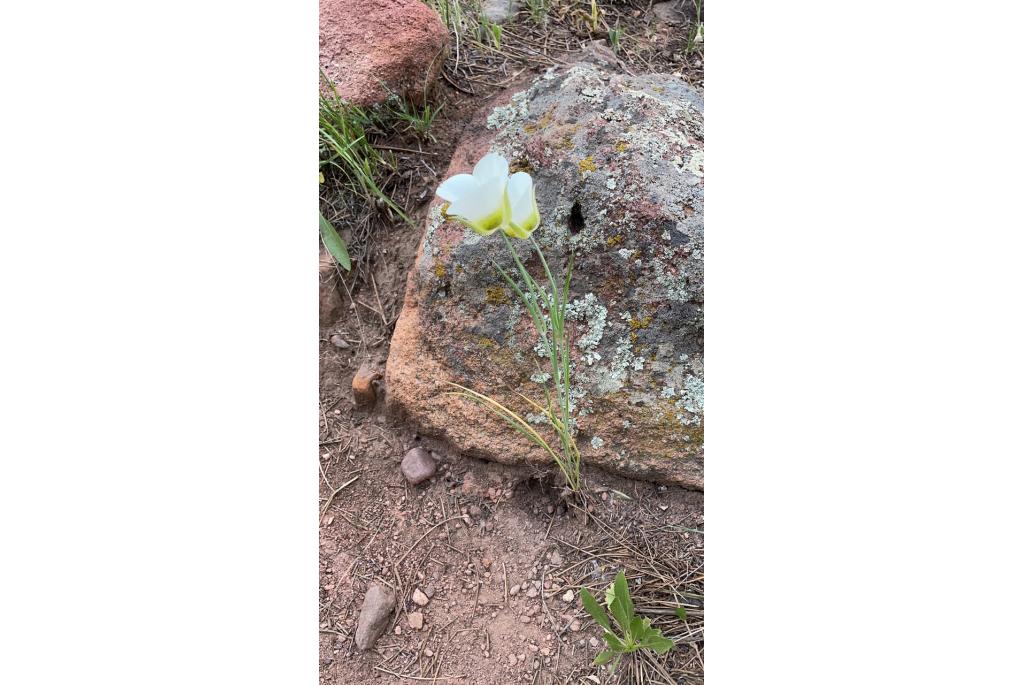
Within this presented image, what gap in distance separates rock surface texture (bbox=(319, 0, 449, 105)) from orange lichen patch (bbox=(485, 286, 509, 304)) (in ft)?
1.42

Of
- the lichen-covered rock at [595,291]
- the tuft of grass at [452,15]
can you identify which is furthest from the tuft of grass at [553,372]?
the tuft of grass at [452,15]

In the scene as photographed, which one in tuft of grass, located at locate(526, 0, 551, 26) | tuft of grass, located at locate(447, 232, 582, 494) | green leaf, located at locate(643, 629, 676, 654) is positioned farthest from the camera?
tuft of grass, located at locate(526, 0, 551, 26)

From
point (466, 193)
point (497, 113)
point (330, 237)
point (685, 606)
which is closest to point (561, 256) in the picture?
point (466, 193)

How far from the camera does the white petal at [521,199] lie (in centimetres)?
84

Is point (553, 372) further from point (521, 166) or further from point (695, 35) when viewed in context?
point (695, 35)

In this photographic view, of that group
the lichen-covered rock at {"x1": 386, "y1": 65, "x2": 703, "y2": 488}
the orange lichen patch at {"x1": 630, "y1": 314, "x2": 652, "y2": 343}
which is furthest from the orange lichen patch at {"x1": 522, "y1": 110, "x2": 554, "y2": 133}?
the orange lichen patch at {"x1": 630, "y1": 314, "x2": 652, "y2": 343}

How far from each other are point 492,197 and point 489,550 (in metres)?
0.53

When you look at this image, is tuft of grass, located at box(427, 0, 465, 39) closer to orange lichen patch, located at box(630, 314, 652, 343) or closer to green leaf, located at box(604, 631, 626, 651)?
orange lichen patch, located at box(630, 314, 652, 343)

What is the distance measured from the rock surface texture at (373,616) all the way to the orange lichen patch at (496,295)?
0.47 m

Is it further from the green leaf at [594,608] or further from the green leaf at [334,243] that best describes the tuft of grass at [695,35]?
the green leaf at [594,608]

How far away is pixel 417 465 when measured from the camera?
102cm

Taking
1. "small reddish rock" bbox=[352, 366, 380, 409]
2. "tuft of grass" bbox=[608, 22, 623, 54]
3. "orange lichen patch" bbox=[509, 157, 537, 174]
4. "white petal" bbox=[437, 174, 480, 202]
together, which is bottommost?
"small reddish rock" bbox=[352, 366, 380, 409]

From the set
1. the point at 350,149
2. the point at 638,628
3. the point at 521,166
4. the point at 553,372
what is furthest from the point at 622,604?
the point at 350,149

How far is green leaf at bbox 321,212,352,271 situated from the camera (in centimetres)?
109
